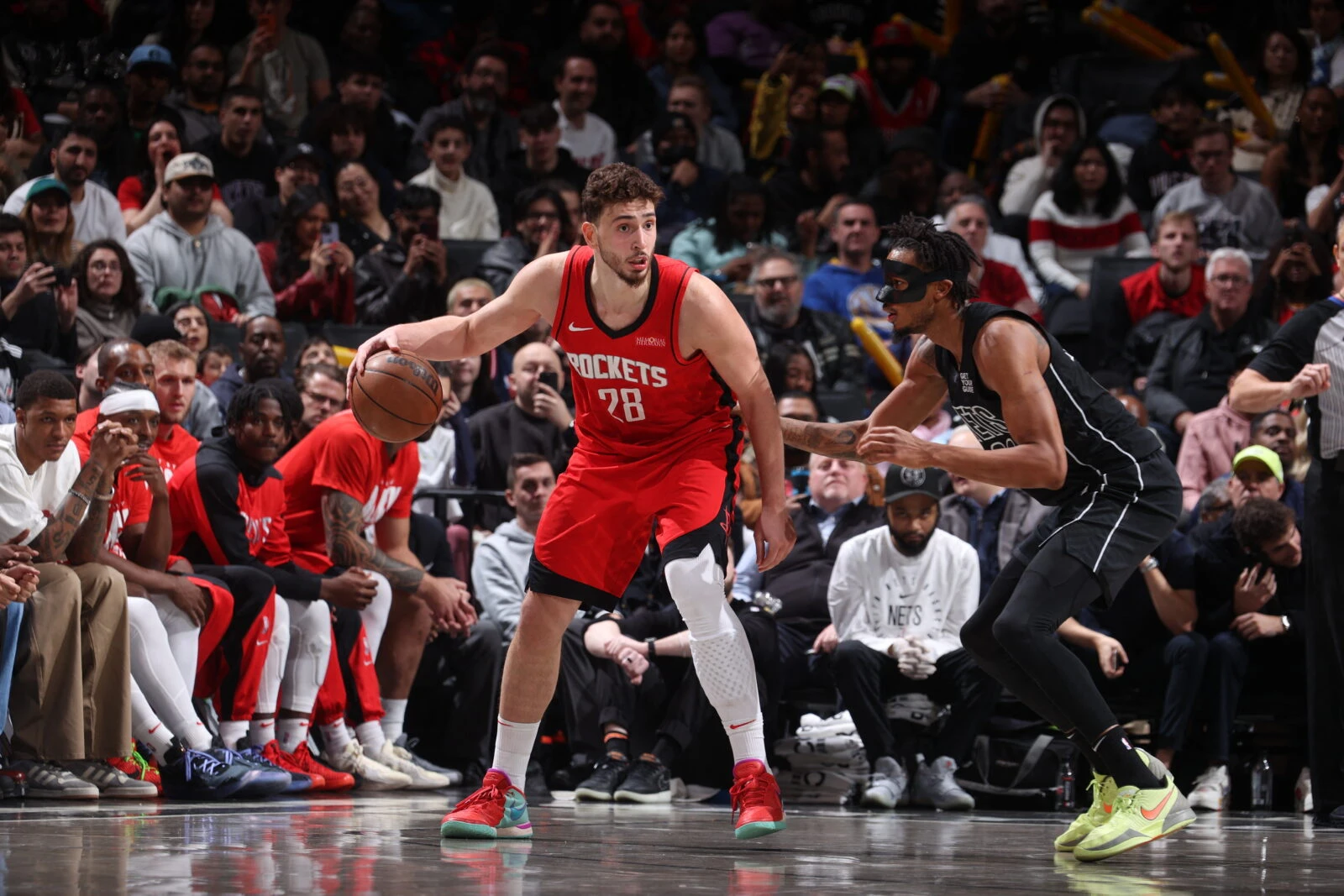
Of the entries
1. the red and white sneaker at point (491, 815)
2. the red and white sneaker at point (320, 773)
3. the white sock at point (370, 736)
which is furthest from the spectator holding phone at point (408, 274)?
the red and white sneaker at point (491, 815)

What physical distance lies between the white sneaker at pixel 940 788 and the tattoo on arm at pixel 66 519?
3.72 metres

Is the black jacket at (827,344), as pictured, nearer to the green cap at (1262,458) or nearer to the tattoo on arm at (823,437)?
the green cap at (1262,458)

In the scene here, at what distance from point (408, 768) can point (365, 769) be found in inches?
8.0

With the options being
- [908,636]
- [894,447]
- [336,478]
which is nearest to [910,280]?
[894,447]

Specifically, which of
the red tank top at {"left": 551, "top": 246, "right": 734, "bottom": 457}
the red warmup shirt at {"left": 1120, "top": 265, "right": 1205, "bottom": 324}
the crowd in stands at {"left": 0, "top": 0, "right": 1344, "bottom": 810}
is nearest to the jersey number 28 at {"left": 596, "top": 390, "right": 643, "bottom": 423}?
the red tank top at {"left": 551, "top": 246, "right": 734, "bottom": 457}

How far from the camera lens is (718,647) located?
188 inches

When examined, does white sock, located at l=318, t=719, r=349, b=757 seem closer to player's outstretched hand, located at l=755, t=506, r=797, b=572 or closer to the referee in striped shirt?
player's outstretched hand, located at l=755, t=506, r=797, b=572

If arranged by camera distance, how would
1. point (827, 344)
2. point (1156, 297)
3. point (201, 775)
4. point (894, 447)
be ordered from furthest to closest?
point (1156, 297), point (827, 344), point (201, 775), point (894, 447)

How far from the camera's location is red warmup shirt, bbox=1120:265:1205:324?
1023 centimetres

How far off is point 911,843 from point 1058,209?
7283 millimetres

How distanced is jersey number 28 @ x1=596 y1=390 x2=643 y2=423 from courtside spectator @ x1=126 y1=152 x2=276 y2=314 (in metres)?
5.15

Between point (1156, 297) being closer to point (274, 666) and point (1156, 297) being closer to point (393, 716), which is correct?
point (393, 716)

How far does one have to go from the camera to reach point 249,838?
4.44 metres

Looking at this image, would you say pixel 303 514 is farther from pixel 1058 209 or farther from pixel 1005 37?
pixel 1005 37
